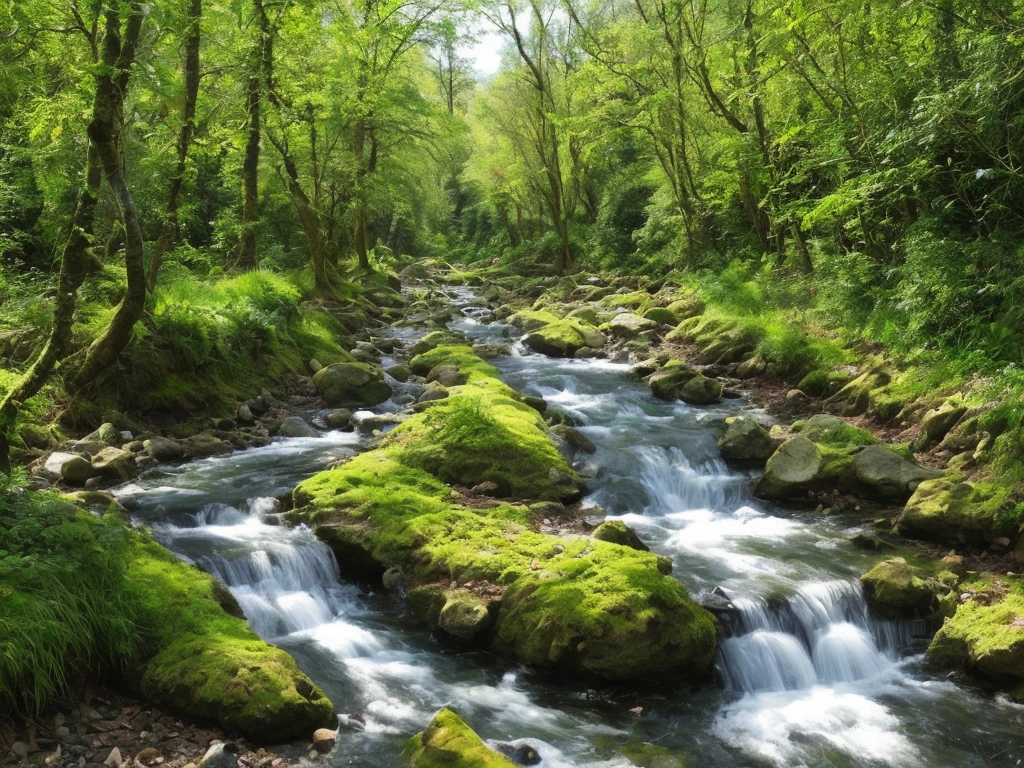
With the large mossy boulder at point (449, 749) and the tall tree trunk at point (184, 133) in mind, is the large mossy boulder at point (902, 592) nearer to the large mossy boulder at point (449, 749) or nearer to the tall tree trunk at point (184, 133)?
the large mossy boulder at point (449, 749)

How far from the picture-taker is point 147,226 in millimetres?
20312

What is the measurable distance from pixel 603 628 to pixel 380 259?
107ft

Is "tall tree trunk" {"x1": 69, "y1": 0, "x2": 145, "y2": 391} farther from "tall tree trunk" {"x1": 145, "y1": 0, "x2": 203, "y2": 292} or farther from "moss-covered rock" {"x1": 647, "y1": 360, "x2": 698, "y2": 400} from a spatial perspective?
"moss-covered rock" {"x1": 647, "y1": 360, "x2": 698, "y2": 400}

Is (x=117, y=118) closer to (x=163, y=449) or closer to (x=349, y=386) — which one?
(x=163, y=449)

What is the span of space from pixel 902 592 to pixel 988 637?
854 mm

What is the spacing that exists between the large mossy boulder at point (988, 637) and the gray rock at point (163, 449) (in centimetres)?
915

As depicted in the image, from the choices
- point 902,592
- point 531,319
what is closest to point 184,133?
point 902,592

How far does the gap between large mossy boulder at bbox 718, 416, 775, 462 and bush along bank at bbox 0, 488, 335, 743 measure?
24.4ft

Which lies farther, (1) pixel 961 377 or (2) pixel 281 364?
(2) pixel 281 364

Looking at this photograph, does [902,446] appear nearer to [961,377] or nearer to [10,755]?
[961,377]

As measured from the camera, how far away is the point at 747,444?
35.6 feet

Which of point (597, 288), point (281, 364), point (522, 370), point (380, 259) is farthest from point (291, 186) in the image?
point (380, 259)

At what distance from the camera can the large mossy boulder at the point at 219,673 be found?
4625mm

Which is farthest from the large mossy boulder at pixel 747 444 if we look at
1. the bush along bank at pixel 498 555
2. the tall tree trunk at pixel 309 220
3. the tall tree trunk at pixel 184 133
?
the tall tree trunk at pixel 309 220
